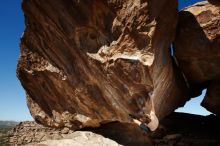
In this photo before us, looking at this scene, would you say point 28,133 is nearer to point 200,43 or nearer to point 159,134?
point 159,134

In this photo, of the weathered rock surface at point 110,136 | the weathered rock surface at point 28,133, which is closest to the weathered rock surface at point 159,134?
the weathered rock surface at point 110,136

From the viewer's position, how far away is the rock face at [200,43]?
7910mm

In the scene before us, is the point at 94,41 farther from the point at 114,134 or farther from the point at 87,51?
the point at 114,134

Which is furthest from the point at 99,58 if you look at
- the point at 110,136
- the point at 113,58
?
the point at 110,136

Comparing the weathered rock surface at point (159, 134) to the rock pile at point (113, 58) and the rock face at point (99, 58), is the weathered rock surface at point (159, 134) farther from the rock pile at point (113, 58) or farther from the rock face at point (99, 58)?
the rock face at point (99, 58)

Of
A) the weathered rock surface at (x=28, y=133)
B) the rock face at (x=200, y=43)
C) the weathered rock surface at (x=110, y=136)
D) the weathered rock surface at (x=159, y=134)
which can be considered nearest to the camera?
the rock face at (x=200, y=43)

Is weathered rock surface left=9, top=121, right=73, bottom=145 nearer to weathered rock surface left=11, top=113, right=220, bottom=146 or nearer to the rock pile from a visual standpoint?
weathered rock surface left=11, top=113, right=220, bottom=146

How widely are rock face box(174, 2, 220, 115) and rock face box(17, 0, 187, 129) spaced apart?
0.59 meters

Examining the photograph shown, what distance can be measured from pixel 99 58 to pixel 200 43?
3.04 m

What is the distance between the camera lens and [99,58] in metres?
7.04

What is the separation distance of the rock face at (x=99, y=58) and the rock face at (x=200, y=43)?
586 millimetres

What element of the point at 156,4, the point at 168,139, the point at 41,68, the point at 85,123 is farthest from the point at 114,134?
the point at 156,4

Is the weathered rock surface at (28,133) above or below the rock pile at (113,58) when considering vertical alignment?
below

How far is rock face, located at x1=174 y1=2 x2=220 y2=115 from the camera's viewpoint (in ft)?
26.0
